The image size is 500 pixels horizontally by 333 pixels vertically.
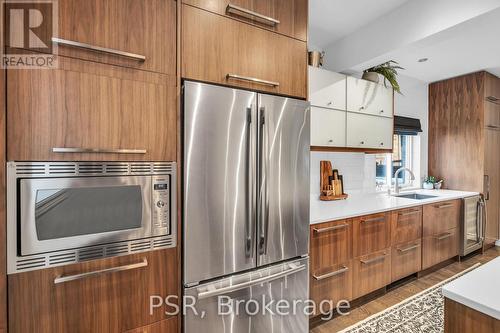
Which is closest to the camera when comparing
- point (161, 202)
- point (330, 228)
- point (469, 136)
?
point (161, 202)

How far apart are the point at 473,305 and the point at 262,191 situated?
1005 mm

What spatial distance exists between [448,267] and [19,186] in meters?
4.19

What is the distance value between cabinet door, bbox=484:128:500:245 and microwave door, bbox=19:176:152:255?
14.6 ft

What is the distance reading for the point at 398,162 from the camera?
3666 mm

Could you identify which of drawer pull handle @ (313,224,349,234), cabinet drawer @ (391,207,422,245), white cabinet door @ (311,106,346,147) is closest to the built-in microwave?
drawer pull handle @ (313,224,349,234)

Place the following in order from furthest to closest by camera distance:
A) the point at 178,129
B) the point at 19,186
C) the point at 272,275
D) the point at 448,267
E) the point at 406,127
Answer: the point at 406,127, the point at 448,267, the point at 272,275, the point at 178,129, the point at 19,186

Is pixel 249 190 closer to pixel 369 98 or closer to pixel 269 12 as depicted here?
pixel 269 12

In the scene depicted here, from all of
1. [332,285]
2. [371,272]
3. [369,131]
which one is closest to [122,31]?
[332,285]

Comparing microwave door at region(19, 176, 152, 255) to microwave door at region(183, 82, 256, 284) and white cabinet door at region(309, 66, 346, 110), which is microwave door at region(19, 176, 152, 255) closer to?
microwave door at region(183, 82, 256, 284)

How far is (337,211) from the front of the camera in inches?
86.5

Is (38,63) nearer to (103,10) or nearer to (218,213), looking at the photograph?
(103,10)

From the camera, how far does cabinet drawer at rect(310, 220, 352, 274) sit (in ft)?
6.31

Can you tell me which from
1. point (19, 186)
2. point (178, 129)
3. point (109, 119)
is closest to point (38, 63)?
point (109, 119)
